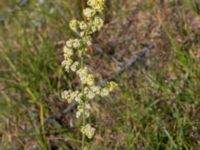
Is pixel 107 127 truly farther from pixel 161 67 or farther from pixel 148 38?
pixel 148 38

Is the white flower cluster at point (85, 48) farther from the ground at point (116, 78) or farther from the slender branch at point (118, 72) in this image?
the slender branch at point (118, 72)

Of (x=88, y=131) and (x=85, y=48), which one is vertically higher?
(x=85, y=48)

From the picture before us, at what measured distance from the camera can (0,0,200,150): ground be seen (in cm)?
287

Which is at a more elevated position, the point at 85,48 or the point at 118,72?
the point at 118,72

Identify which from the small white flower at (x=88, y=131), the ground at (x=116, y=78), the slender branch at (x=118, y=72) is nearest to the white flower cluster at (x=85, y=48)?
the small white flower at (x=88, y=131)

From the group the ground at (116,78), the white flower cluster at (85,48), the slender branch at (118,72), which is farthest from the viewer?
the slender branch at (118,72)

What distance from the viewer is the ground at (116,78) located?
113 inches

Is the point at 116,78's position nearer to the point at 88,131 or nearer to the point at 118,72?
the point at 118,72

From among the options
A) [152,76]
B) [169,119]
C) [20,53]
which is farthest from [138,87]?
[20,53]

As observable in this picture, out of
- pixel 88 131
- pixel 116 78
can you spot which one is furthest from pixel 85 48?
pixel 116 78

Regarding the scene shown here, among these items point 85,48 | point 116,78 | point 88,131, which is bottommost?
point 88,131

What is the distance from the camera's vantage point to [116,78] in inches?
128

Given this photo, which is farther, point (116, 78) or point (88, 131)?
point (116, 78)

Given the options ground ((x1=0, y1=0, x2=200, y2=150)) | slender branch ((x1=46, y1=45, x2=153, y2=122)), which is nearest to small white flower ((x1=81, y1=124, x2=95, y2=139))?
ground ((x1=0, y1=0, x2=200, y2=150))
